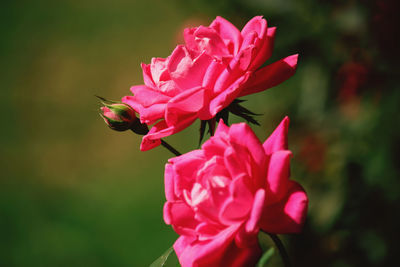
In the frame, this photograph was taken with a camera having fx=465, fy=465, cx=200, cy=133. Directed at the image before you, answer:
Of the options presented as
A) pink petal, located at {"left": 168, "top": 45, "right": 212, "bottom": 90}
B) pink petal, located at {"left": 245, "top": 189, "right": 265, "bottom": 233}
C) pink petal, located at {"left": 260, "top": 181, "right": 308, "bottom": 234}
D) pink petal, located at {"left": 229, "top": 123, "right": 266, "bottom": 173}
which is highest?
pink petal, located at {"left": 168, "top": 45, "right": 212, "bottom": 90}

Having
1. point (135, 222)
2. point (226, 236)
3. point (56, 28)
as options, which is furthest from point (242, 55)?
point (56, 28)

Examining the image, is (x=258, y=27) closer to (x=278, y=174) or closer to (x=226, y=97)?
(x=226, y=97)

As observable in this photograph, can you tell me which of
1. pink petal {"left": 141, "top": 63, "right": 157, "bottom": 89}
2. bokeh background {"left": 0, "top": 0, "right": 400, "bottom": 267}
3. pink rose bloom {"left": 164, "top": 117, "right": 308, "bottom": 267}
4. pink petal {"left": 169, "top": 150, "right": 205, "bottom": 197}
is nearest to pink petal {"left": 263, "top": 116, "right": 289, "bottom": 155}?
pink rose bloom {"left": 164, "top": 117, "right": 308, "bottom": 267}

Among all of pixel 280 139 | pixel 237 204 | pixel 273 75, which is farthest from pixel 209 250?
pixel 273 75

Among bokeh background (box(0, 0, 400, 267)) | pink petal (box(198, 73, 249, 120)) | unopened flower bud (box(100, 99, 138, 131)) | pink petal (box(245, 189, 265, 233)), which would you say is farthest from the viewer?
bokeh background (box(0, 0, 400, 267))

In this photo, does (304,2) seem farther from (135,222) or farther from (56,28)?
(56,28)

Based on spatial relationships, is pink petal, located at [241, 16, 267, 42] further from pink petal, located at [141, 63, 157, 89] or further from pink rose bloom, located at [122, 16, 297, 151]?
pink petal, located at [141, 63, 157, 89]
